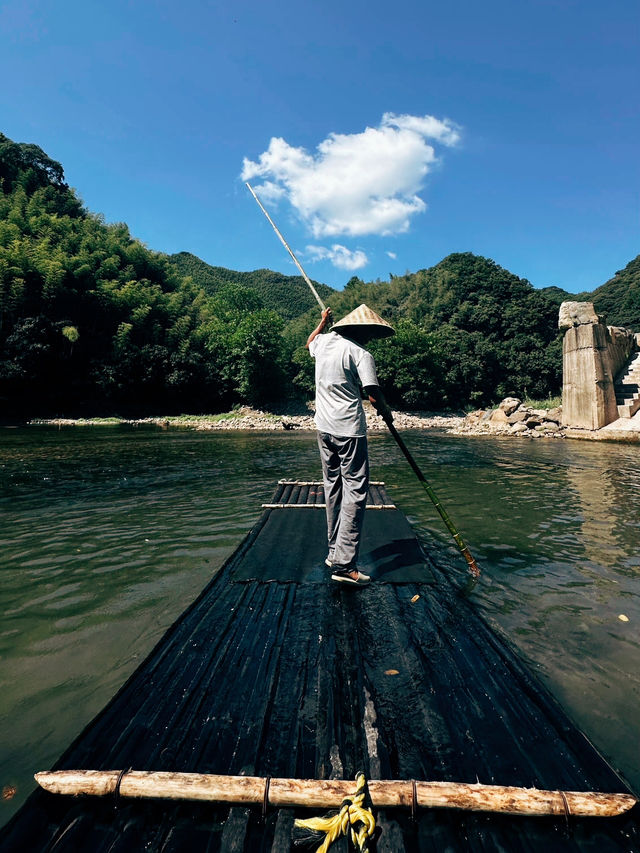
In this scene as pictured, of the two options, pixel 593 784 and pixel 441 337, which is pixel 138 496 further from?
pixel 441 337

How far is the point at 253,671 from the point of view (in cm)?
222

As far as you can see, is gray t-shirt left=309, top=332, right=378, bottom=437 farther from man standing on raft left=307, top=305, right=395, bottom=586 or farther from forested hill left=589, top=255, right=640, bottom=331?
forested hill left=589, top=255, right=640, bottom=331

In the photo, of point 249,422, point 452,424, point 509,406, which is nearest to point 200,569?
point 509,406

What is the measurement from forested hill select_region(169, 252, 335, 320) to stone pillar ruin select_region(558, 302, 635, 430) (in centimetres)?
5994

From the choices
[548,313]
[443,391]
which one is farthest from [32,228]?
[548,313]

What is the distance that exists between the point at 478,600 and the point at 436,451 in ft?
40.3

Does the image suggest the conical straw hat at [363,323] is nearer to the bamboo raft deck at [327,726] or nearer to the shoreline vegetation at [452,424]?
the bamboo raft deck at [327,726]

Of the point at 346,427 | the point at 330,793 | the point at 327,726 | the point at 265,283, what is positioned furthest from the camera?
the point at 265,283

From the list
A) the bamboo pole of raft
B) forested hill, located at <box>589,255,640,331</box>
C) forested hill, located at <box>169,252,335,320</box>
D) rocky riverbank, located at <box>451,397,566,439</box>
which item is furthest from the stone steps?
forested hill, located at <box>169,252,335,320</box>

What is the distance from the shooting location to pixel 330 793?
1416 millimetres

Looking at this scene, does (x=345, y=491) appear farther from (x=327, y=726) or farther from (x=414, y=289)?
(x=414, y=289)

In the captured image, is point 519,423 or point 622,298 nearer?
point 519,423

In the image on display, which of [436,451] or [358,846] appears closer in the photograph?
[358,846]

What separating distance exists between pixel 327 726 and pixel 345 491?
181cm
